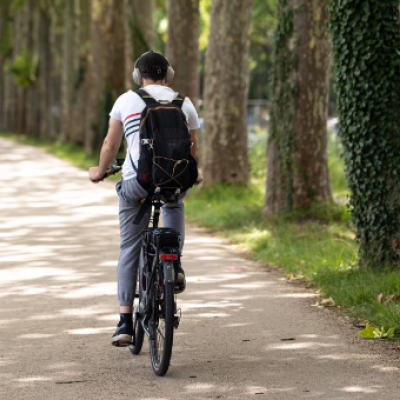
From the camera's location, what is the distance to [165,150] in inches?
240

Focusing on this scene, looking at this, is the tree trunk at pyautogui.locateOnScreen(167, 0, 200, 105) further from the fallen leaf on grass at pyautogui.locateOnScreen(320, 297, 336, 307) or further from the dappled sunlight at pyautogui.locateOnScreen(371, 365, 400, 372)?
the dappled sunlight at pyautogui.locateOnScreen(371, 365, 400, 372)

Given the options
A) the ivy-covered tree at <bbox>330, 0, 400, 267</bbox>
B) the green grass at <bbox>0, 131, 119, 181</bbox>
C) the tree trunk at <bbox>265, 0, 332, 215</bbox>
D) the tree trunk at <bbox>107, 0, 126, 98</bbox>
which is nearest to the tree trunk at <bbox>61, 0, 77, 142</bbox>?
the green grass at <bbox>0, 131, 119, 181</bbox>

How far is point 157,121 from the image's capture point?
6141 millimetres

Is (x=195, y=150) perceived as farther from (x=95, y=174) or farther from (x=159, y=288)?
(x=159, y=288)

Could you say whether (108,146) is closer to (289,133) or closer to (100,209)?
(289,133)

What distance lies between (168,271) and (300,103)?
764 cm

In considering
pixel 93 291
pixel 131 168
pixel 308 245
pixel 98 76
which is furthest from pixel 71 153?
pixel 131 168

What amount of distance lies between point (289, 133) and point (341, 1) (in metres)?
4.04

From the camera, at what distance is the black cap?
645cm

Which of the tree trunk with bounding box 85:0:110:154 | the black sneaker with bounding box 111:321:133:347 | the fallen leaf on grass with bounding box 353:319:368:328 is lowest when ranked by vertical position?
the fallen leaf on grass with bounding box 353:319:368:328

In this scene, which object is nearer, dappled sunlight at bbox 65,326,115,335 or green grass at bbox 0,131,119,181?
dappled sunlight at bbox 65,326,115,335

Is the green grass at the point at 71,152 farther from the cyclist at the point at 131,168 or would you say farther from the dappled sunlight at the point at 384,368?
the dappled sunlight at the point at 384,368

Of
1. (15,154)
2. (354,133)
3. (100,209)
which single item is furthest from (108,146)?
(15,154)

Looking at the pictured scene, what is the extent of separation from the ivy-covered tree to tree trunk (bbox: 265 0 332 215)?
3859mm
